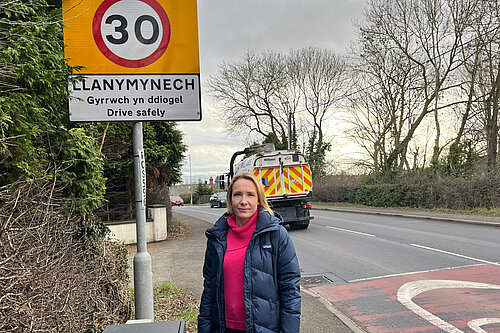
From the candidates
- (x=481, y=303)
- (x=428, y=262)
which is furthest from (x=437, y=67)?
(x=481, y=303)

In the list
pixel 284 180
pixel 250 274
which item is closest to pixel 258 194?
pixel 250 274

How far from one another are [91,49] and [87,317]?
2.27 meters

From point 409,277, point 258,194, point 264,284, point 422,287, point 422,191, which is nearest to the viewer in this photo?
point 264,284

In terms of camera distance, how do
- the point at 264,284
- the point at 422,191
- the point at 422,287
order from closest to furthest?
1. the point at 264,284
2. the point at 422,287
3. the point at 422,191

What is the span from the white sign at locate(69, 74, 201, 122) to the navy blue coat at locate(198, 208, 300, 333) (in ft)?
3.43

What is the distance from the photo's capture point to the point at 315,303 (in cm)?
627

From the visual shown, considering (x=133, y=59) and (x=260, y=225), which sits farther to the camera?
(x=133, y=59)

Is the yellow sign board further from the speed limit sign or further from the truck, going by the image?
the truck

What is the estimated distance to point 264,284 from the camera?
2.62 meters

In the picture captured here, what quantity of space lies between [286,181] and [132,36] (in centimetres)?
1279

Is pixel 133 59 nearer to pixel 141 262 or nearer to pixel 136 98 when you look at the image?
pixel 136 98

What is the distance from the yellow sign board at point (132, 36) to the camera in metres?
3.17

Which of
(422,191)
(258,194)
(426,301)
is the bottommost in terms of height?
(426,301)

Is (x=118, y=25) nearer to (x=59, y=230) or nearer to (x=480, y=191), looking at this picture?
(x=59, y=230)
